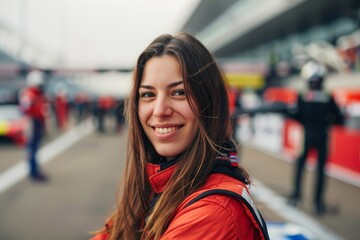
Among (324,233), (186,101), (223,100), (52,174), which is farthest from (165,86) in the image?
(52,174)

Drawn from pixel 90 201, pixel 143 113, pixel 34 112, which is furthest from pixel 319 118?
pixel 34 112

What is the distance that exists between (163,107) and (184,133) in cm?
12

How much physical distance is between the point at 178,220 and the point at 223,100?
487 mm

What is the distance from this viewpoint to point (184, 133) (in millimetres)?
1430

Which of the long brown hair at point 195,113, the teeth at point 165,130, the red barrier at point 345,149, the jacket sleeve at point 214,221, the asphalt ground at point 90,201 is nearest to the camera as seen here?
the jacket sleeve at point 214,221

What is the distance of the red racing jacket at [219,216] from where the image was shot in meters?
1.10

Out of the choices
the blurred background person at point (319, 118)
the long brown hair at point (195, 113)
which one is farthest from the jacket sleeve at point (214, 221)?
the blurred background person at point (319, 118)

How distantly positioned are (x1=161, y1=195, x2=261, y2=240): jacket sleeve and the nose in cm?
38

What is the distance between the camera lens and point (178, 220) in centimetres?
118

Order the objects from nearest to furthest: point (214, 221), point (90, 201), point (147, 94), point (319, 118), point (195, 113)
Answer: point (214, 221)
point (195, 113)
point (147, 94)
point (319, 118)
point (90, 201)

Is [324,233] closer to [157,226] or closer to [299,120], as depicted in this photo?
[299,120]

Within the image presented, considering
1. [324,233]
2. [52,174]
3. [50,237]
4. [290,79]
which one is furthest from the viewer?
[290,79]

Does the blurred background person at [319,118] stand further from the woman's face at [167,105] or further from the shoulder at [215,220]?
the shoulder at [215,220]

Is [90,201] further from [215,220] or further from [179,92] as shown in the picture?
[215,220]
